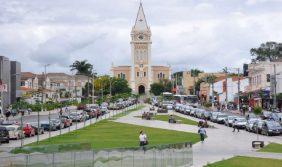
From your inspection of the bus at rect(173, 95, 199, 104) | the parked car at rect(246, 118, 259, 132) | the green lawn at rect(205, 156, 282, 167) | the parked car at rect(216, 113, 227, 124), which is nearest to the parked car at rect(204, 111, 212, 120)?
the parked car at rect(216, 113, 227, 124)

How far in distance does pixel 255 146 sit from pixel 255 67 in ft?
299

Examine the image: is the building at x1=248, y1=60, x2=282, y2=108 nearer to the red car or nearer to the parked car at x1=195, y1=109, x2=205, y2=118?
the parked car at x1=195, y1=109, x2=205, y2=118

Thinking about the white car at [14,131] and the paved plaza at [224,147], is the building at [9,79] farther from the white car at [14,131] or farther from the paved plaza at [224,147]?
the paved plaza at [224,147]

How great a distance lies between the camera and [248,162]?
127 ft

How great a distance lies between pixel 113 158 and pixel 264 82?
105081 millimetres

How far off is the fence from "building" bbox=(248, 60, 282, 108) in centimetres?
8601

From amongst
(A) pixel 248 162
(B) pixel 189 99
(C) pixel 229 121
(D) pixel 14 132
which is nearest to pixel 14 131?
(D) pixel 14 132

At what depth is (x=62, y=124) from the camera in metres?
77.1

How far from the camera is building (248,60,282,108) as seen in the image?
122312mm

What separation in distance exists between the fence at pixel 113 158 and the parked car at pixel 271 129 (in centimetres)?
2773

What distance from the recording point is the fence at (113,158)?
78.8ft

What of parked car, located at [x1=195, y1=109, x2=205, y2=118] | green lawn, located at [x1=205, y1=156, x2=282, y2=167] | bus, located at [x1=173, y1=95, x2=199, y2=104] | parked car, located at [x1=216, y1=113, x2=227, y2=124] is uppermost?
bus, located at [x1=173, y1=95, x2=199, y2=104]

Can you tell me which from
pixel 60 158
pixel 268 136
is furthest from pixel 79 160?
pixel 268 136

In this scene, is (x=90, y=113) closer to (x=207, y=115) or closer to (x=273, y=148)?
(x=207, y=115)
